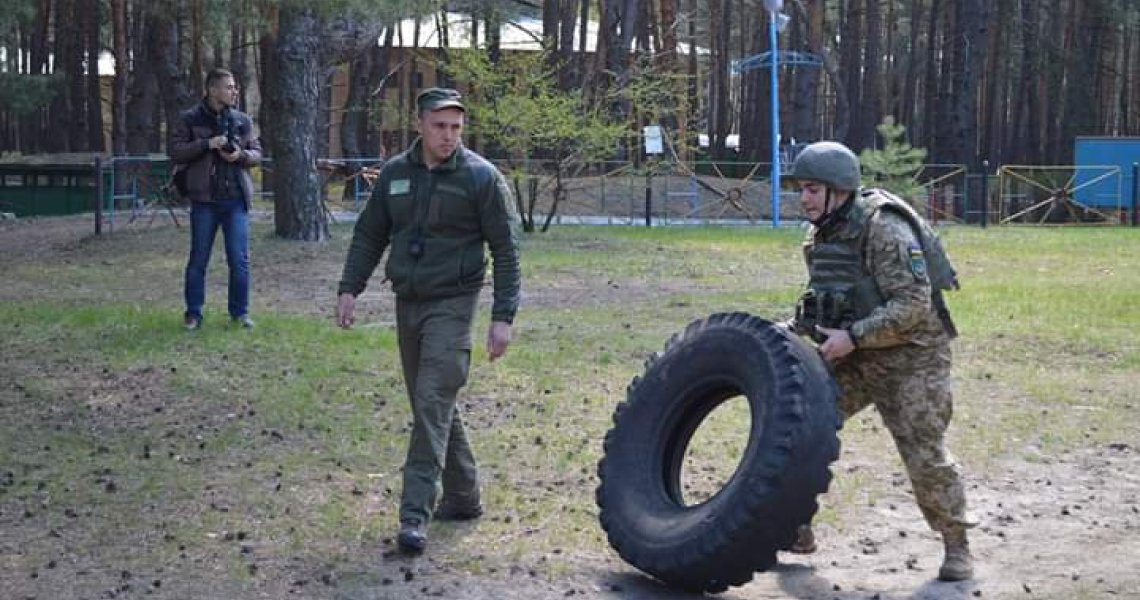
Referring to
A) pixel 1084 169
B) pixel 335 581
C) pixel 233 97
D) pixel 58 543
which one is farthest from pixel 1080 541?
pixel 1084 169

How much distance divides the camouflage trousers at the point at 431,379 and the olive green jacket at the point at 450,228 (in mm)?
73

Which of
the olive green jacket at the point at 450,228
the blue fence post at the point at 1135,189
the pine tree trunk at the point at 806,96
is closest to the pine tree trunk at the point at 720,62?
the pine tree trunk at the point at 806,96

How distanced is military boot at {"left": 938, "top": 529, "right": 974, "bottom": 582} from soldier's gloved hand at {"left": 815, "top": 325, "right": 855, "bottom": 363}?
0.89 m

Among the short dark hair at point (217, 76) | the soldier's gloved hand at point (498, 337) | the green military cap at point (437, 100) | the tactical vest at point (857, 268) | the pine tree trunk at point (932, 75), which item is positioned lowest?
the soldier's gloved hand at point (498, 337)

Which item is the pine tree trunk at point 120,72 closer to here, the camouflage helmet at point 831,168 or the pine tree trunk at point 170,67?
the pine tree trunk at point 170,67

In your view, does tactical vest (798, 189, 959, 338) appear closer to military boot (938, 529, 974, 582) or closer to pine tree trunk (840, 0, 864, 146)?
military boot (938, 529, 974, 582)

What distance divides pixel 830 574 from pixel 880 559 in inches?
14.8

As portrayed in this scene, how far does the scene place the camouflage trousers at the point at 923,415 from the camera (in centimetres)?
623

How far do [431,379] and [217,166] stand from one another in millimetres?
5414

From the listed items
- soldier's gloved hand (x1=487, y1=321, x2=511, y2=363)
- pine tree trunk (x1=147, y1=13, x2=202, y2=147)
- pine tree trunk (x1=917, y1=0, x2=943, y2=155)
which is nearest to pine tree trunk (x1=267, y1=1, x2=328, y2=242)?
pine tree trunk (x1=147, y1=13, x2=202, y2=147)

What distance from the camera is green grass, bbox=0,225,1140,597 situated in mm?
7086

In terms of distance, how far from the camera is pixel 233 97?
1141cm

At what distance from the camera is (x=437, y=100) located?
6.48 m

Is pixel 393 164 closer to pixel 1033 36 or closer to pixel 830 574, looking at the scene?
pixel 830 574
